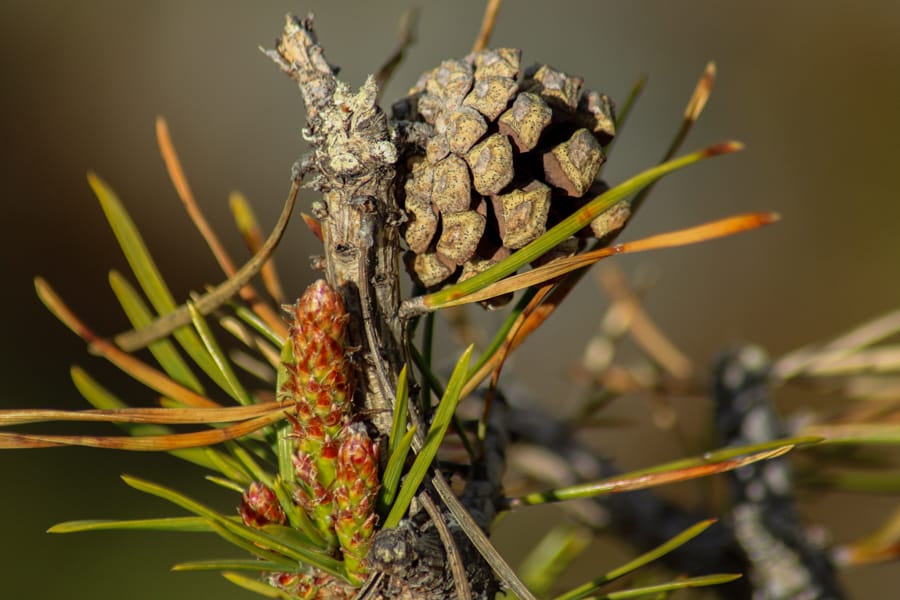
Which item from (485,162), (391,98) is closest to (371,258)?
(485,162)

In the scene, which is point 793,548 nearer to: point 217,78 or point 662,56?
point 662,56

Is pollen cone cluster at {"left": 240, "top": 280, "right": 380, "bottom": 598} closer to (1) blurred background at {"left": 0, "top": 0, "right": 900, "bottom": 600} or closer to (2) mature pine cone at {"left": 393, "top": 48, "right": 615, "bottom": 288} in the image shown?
(2) mature pine cone at {"left": 393, "top": 48, "right": 615, "bottom": 288}

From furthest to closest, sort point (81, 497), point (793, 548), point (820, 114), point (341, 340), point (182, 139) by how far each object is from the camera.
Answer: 1. point (182, 139)
2. point (820, 114)
3. point (81, 497)
4. point (793, 548)
5. point (341, 340)

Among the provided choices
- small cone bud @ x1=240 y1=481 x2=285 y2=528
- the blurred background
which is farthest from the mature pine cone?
the blurred background

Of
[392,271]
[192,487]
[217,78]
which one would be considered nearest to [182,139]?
[217,78]

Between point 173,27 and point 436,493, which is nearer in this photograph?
point 436,493

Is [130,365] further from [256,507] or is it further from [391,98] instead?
[391,98]

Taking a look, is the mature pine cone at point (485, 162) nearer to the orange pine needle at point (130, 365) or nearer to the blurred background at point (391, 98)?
the orange pine needle at point (130, 365)
